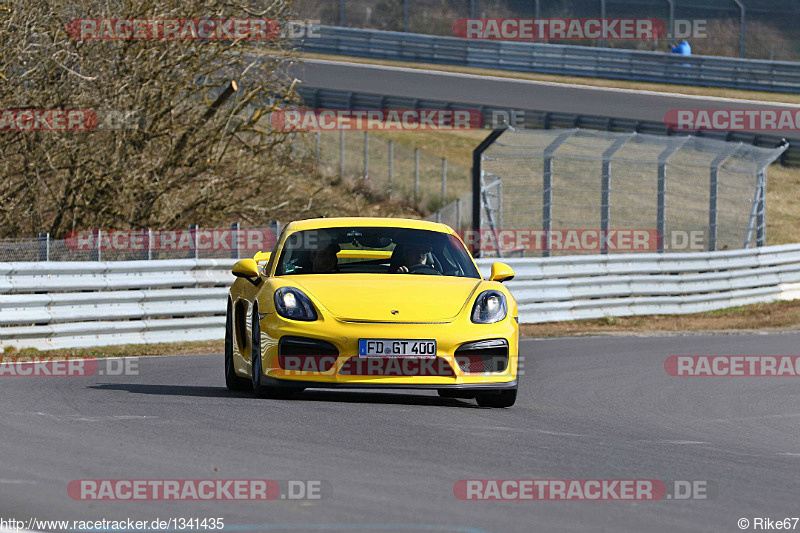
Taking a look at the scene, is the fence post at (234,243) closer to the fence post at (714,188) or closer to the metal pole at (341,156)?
the fence post at (714,188)

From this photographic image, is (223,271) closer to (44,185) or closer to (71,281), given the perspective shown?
(71,281)

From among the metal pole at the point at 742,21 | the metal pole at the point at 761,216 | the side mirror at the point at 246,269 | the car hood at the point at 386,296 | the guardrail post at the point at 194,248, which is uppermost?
the metal pole at the point at 742,21

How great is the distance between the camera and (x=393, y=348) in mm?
8438

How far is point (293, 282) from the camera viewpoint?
8.89m

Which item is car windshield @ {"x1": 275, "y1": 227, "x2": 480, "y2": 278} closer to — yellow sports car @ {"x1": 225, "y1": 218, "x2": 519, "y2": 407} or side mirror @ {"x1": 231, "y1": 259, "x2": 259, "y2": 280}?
yellow sports car @ {"x1": 225, "y1": 218, "x2": 519, "y2": 407}

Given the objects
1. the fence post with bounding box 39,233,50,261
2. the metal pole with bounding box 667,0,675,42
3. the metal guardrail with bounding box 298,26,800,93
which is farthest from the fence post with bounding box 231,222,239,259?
the metal pole with bounding box 667,0,675,42

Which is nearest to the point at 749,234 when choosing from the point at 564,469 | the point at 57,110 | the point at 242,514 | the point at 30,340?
the point at 57,110

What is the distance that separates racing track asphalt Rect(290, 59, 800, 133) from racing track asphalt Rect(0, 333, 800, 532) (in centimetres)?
2467

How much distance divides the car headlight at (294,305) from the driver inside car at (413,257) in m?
1.00

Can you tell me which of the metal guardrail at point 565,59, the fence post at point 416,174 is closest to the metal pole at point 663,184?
the fence post at point 416,174

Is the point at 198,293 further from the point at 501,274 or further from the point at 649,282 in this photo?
the point at 649,282

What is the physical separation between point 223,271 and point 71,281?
231cm

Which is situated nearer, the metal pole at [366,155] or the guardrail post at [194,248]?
the guardrail post at [194,248]

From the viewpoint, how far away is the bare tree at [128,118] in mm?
18938
